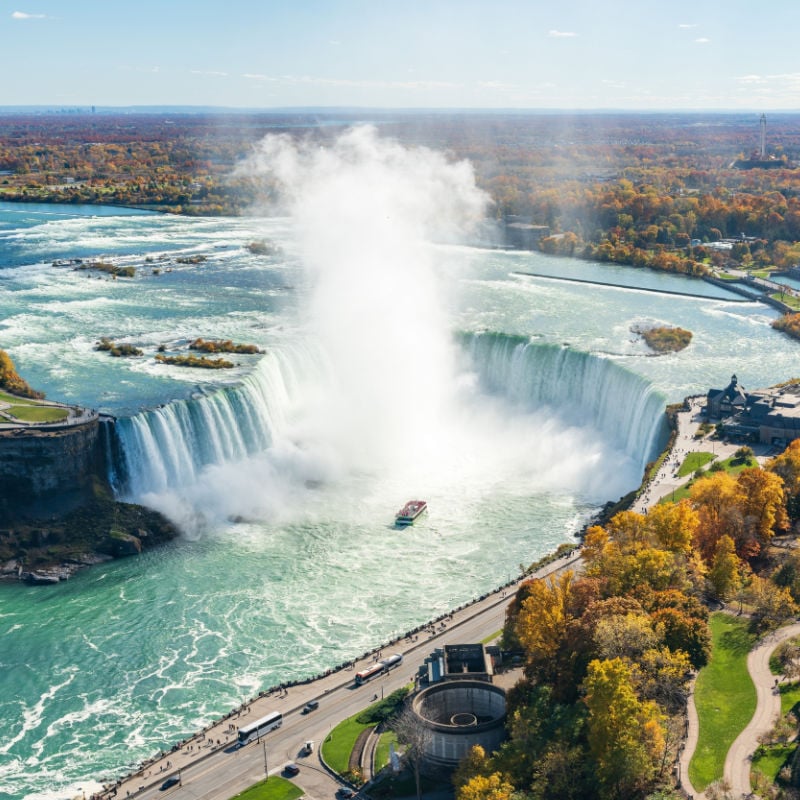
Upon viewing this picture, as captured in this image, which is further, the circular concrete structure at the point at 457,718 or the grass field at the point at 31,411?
the grass field at the point at 31,411

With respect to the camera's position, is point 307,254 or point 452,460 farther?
point 307,254

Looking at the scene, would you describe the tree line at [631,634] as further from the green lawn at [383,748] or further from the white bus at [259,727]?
the white bus at [259,727]

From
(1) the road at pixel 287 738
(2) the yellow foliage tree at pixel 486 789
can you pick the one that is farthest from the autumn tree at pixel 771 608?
(2) the yellow foliage tree at pixel 486 789

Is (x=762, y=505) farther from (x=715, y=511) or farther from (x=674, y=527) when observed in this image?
(x=674, y=527)

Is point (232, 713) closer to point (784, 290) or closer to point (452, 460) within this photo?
point (452, 460)

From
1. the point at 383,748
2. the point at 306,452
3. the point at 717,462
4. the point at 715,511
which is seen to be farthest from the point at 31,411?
the point at 717,462

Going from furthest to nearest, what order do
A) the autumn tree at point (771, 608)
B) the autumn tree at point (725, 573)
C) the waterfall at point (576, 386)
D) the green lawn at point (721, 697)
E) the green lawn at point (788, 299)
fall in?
1. the green lawn at point (788, 299)
2. the waterfall at point (576, 386)
3. the autumn tree at point (725, 573)
4. the autumn tree at point (771, 608)
5. the green lawn at point (721, 697)

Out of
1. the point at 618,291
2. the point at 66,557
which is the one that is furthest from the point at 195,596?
the point at 618,291

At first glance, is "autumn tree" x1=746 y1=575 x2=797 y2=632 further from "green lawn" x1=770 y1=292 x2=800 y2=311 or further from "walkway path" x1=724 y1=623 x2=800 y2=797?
"green lawn" x1=770 y1=292 x2=800 y2=311
